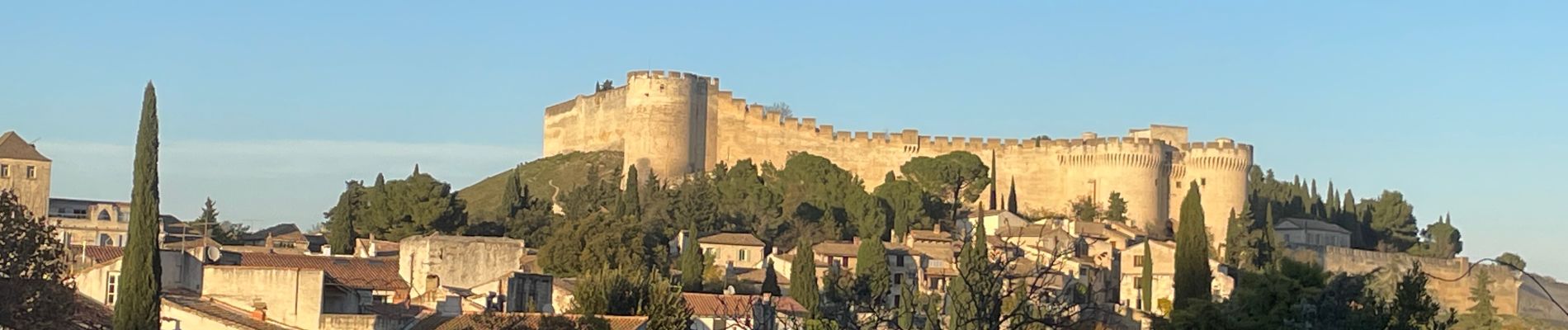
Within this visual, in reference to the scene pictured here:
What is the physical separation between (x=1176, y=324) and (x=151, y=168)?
15989mm

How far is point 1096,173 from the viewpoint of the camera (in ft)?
302

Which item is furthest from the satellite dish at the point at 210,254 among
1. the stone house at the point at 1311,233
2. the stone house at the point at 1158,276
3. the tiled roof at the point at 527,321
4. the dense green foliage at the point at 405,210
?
the stone house at the point at 1311,233

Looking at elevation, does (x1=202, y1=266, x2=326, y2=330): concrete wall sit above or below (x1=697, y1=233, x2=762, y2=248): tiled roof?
below

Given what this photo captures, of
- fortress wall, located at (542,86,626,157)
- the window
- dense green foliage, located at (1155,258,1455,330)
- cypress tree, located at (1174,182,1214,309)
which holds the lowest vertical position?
the window

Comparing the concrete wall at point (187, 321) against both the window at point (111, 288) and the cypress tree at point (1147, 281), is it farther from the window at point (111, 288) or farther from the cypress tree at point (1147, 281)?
the cypress tree at point (1147, 281)

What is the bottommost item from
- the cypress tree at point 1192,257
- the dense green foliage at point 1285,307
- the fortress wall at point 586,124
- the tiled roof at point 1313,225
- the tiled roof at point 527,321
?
the tiled roof at point 527,321

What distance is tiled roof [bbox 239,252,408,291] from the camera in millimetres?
46031

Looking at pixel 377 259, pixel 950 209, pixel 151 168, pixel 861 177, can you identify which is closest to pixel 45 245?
pixel 151 168

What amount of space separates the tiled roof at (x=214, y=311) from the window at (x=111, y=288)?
2.49ft

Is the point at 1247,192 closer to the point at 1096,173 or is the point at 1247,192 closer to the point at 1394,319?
the point at 1096,173

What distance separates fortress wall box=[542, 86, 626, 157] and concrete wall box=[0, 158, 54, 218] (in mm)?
31870

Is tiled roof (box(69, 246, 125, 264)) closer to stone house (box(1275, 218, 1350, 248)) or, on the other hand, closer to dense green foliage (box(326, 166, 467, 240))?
dense green foliage (box(326, 166, 467, 240))

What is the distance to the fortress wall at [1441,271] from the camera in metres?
80.6

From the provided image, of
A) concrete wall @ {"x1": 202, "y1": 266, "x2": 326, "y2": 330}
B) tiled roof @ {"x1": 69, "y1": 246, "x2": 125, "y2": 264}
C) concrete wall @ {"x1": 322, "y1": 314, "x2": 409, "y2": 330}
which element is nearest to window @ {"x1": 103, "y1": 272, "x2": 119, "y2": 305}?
concrete wall @ {"x1": 202, "y1": 266, "x2": 326, "y2": 330}
